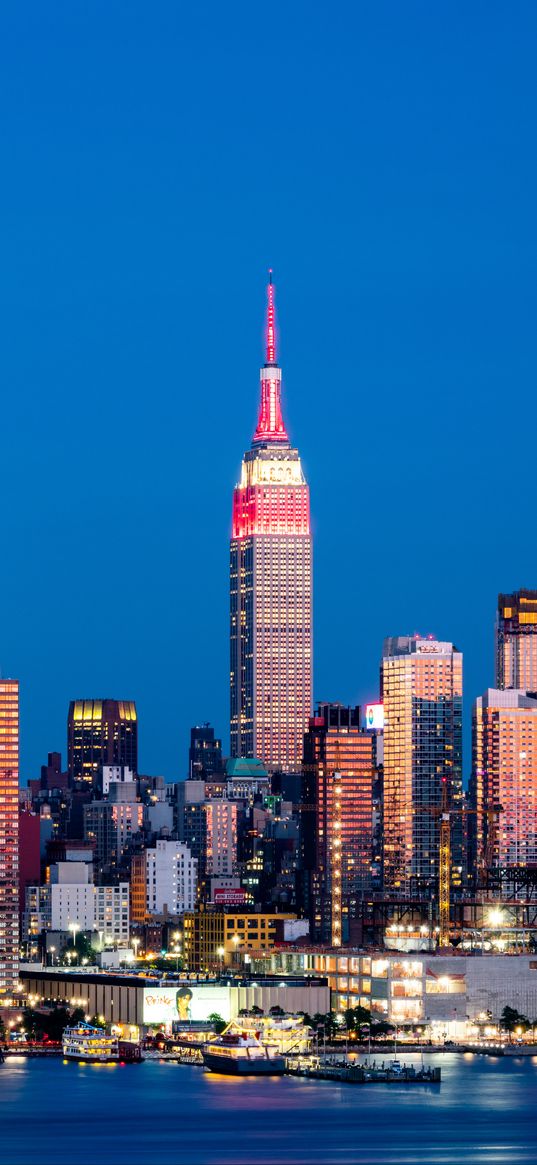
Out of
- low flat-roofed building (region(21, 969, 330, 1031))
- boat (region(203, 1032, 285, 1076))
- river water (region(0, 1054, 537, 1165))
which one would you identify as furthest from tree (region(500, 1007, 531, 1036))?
boat (region(203, 1032, 285, 1076))

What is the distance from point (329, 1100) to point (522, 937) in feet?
153

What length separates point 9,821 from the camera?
190500mm

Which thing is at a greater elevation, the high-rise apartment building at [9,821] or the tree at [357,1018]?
the high-rise apartment building at [9,821]

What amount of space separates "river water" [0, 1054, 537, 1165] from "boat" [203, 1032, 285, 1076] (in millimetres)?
1752

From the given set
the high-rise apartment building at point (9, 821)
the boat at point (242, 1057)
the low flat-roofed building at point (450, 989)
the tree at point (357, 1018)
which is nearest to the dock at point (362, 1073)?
the boat at point (242, 1057)

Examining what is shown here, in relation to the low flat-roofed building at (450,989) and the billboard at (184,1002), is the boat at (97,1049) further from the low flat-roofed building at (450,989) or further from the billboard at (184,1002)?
the low flat-roofed building at (450,989)

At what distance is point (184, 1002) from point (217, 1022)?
12.5 ft

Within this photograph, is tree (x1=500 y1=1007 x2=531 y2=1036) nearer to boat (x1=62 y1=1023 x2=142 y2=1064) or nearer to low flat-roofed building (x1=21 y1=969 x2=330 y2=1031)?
low flat-roofed building (x1=21 y1=969 x2=330 y2=1031)

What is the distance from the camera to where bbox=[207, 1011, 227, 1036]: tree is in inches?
6348

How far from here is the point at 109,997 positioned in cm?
17462

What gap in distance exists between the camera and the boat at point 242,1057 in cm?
14888

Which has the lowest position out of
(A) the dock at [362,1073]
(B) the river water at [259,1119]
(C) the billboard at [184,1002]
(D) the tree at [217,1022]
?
(B) the river water at [259,1119]

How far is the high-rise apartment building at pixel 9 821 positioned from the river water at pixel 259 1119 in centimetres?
3505

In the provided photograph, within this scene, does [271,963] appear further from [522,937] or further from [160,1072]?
[160,1072]
